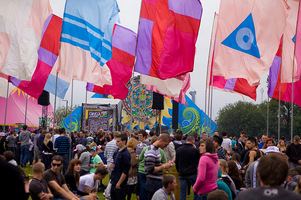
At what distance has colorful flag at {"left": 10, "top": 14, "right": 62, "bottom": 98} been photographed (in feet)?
50.5

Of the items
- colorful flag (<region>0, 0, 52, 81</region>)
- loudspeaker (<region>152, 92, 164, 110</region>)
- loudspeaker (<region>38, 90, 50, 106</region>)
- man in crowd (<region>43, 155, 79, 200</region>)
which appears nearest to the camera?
man in crowd (<region>43, 155, 79, 200</region>)

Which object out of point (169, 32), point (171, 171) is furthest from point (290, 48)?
point (171, 171)

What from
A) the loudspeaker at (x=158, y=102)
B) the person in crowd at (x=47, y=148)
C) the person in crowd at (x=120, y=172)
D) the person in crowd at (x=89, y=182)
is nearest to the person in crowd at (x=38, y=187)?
the person in crowd at (x=89, y=182)

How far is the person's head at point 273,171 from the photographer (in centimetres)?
349

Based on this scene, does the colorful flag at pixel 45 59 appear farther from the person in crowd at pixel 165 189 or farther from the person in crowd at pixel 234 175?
the person in crowd at pixel 165 189

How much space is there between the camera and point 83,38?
15.4m

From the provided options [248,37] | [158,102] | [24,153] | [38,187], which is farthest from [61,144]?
[158,102]

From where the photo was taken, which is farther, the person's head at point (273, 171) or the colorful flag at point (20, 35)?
the colorful flag at point (20, 35)

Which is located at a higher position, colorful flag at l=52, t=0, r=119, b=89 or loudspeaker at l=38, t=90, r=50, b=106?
colorful flag at l=52, t=0, r=119, b=89

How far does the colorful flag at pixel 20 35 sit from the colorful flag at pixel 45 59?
4.35 feet

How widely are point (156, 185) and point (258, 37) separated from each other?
6367mm

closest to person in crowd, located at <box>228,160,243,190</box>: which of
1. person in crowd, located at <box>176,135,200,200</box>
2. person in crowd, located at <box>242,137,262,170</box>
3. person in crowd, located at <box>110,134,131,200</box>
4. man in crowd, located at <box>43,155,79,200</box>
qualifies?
person in crowd, located at <box>242,137,262,170</box>

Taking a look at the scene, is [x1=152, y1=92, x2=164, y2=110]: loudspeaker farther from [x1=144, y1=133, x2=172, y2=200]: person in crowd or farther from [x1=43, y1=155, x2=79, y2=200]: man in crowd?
→ [x1=43, y1=155, x2=79, y2=200]: man in crowd

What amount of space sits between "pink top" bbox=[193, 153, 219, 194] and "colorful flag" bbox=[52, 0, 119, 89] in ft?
27.0
